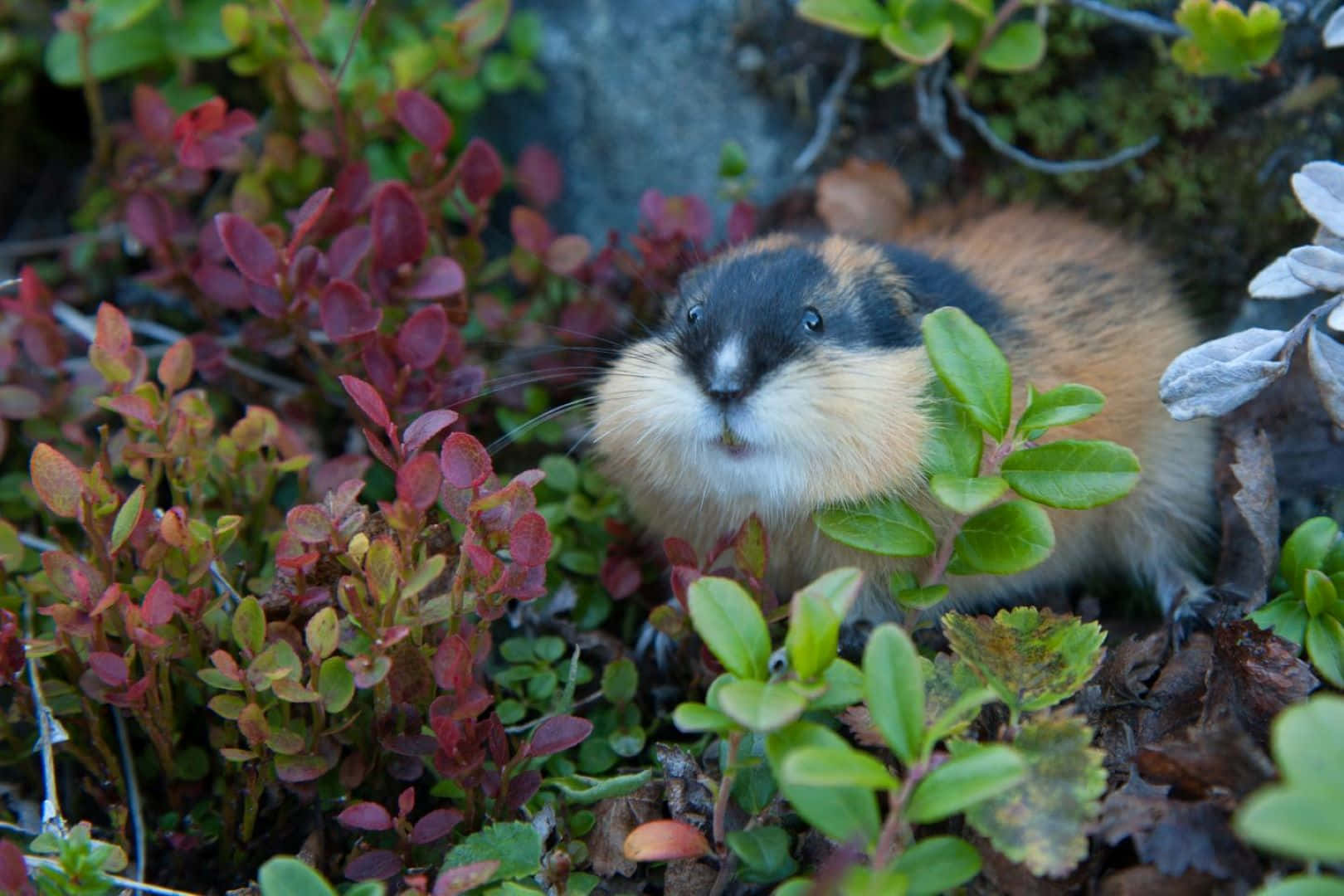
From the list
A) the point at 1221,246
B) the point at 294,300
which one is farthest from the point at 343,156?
the point at 1221,246

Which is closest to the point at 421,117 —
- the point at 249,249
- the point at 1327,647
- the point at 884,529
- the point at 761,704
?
the point at 249,249

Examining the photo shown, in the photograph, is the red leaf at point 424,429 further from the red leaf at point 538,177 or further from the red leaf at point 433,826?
the red leaf at point 538,177

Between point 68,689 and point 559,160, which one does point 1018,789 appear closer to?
point 68,689

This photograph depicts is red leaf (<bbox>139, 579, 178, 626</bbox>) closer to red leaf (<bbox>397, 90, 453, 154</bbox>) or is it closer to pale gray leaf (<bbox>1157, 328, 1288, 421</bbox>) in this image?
red leaf (<bbox>397, 90, 453, 154</bbox>)

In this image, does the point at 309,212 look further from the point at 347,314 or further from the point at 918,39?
the point at 918,39

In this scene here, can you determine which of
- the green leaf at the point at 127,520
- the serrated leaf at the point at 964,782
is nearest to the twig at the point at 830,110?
the green leaf at the point at 127,520
